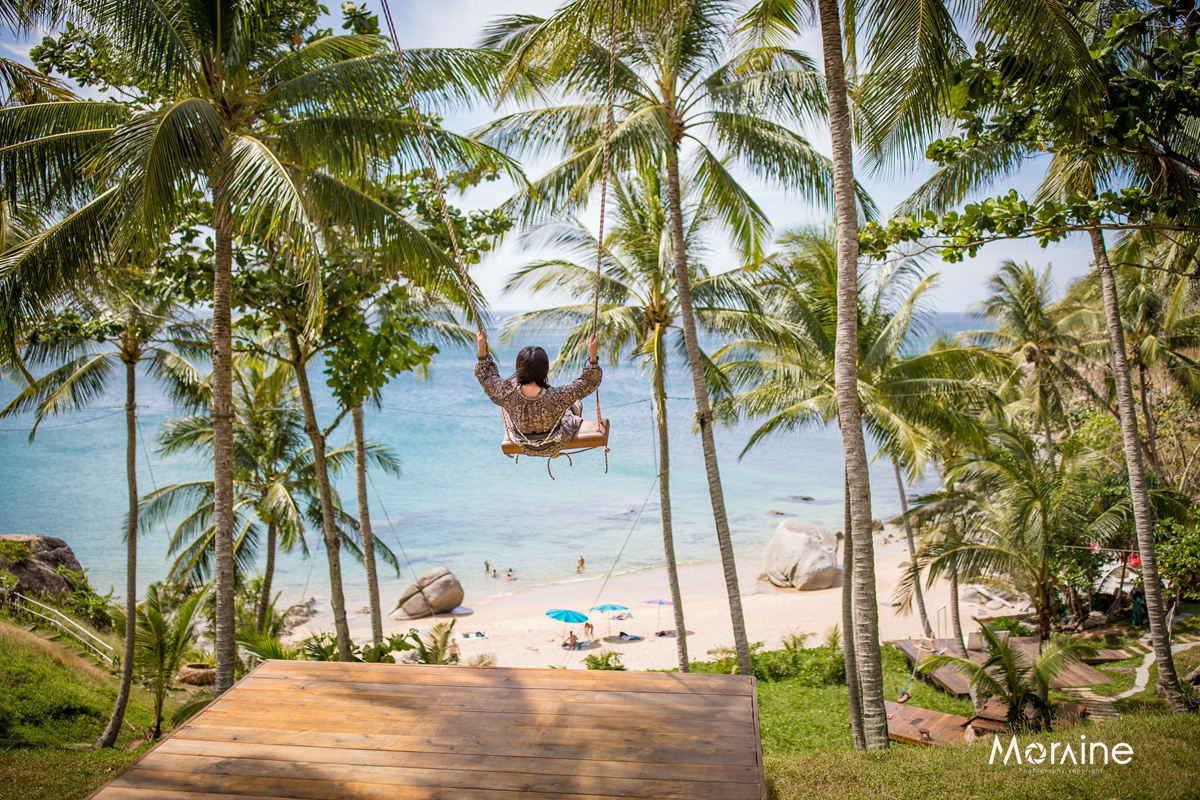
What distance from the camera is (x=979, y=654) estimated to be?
11648mm

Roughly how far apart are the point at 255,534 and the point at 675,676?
10.3m

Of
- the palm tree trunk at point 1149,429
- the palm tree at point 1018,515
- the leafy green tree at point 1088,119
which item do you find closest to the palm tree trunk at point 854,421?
the leafy green tree at point 1088,119

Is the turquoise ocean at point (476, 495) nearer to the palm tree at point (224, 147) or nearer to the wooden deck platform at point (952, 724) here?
the palm tree at point (224, 147)

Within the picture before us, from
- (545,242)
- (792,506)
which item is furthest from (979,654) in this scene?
(792,506)

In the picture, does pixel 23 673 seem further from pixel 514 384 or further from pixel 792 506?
pixel 792 506

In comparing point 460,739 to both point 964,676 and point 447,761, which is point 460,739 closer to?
point 447,761

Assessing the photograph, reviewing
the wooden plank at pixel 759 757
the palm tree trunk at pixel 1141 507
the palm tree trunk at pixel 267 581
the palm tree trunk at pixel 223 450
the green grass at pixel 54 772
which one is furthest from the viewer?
the palm tree trunk at pixel 267 581

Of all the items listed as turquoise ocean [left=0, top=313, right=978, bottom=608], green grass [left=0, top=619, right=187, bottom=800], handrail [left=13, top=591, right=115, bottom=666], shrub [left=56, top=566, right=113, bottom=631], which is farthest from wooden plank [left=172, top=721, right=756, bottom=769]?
shrub [left=56, top=566, right=113, bottom=631]

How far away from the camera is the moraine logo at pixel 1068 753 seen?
527 cm

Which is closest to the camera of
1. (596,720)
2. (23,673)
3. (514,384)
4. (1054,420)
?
(596,720)

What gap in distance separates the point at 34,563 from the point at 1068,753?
52.0 ft

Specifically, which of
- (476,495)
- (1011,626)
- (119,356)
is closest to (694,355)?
(119,356)

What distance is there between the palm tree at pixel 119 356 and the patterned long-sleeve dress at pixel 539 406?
14.6 feet

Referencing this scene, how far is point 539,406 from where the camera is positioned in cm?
479
